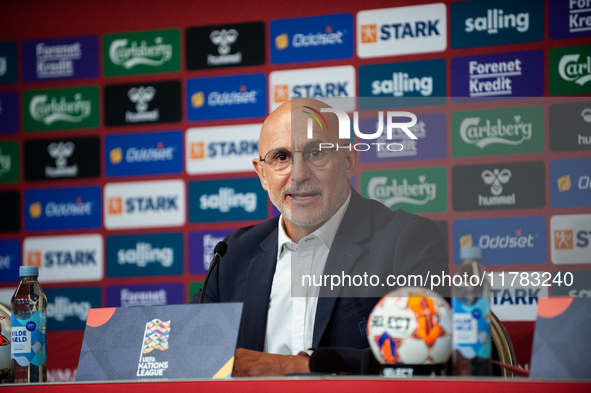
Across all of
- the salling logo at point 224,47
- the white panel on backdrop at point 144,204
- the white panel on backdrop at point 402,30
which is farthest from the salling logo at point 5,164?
the white panel on backdrop at point 402,30

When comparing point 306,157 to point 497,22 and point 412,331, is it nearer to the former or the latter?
point 412,331

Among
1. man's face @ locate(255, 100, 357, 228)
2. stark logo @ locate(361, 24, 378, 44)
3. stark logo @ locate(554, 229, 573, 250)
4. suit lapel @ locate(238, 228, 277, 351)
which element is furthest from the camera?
stark logo @ locate(361, 24, 378, 44)

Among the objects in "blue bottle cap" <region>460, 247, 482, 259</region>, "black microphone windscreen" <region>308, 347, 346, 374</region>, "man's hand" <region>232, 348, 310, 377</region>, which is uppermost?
"blue bottle cap" <region>460, 247, 482, 259</region>

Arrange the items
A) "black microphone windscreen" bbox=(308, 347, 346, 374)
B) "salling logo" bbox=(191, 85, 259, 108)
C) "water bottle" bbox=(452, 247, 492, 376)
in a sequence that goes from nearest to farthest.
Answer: "water bottle" bbox=(452, 247, 492, 376)
"black microphone windscreen" bbox=(308, 347, 346, 374)
"salling logo" bbox=(191, 85, 259, 108)

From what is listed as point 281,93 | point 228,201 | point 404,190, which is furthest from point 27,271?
point 281,93

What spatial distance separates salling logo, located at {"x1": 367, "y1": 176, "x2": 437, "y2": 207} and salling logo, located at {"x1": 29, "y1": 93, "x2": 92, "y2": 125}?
2.29 meters

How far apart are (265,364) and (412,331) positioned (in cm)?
45

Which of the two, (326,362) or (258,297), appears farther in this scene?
(258,297)

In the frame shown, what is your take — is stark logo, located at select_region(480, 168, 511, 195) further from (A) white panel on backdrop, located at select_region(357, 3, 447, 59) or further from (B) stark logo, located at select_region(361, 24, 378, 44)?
(B) stark logo, located at select_region(361, 24, 378, 44)

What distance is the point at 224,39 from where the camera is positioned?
10.6 ft

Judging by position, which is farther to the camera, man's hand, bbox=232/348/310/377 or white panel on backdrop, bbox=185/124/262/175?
white panel on backdrop, bbox=185/124/262/175

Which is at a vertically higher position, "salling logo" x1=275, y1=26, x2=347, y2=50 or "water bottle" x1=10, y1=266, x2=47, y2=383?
"salling logo" x1=275, y1=26, x2=347, y2=50

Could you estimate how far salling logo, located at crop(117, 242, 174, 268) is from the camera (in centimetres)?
320

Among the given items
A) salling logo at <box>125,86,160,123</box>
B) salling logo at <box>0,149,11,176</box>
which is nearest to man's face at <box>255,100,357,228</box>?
salling logo at <box>125,86,160,123</box>
